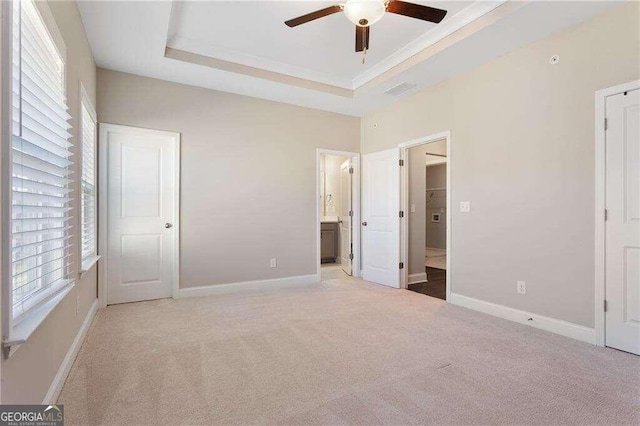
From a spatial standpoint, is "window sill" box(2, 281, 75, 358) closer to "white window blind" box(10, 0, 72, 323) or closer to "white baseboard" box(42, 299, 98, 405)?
"white window blind" box(10, 0, 72, 323)

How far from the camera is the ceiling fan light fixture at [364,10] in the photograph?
2.26 meters

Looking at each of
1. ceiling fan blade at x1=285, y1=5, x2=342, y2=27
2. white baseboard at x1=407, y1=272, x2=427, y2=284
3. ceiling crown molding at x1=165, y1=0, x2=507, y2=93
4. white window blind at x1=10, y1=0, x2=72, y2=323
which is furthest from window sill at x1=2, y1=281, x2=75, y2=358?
white baseboard at x1=407, y1=272, x2=427, y2=284

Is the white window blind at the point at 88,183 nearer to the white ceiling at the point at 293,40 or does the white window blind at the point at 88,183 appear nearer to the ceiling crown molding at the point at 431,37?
the white ceiling at the point at 293,40

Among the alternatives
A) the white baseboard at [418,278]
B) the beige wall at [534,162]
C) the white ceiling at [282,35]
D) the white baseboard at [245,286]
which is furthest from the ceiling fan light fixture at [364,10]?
the white baseboard at [418,278]

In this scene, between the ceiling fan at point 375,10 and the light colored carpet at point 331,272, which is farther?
the light colored carpet at point 331,272

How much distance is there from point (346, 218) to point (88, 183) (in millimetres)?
3981

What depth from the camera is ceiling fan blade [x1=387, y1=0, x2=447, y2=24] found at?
2.28 m

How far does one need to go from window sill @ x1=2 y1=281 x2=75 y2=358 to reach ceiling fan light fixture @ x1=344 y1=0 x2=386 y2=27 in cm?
261

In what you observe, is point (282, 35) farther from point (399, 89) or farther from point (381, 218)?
point (381, 218)

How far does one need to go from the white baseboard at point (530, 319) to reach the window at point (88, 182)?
3.81 metres

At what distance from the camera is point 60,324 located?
201cm

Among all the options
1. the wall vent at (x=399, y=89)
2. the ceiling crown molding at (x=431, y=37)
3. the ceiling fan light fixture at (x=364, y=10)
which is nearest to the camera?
the ceiling fan light fixture at (x=364, y=10)

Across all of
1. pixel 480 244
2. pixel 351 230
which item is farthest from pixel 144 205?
pixel 480 244

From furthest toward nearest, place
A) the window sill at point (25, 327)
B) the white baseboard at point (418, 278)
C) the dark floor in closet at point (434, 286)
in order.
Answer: the white baseboard at point (418, 278) → the dark floor in closet at point (434, 286) → the window sill at point (25, 327)
